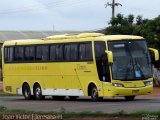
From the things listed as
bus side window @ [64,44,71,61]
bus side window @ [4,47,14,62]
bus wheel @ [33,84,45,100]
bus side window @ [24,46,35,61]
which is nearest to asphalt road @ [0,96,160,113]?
bus side window @ [64,44,71,61]

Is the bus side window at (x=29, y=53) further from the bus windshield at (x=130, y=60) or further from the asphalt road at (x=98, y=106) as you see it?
the bus windshield at (x=130, y=60)

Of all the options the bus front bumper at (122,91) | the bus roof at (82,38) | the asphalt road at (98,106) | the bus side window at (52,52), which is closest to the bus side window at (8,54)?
the bus roof at (82,38)

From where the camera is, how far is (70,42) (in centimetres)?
2911

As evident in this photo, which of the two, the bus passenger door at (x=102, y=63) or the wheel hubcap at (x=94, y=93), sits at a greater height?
the bus passenger door at (x=102, y=63)

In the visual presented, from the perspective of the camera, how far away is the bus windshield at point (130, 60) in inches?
1048

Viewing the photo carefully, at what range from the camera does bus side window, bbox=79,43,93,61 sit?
27.7 metres

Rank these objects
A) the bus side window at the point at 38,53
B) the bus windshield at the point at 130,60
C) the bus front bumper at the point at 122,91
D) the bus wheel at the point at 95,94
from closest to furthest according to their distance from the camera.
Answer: the bus front bumper at the point at 122,91 < the bus windshield at the point at 130,60 < the bus wheel at the point at 95,94 < the bus side window at the point at 38,53

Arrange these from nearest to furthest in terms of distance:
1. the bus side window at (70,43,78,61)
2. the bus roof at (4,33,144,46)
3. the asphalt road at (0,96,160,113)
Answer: the asphalt road at (0,96,160,113)
the bus roof at (4,33,144,46)
the bus side window at (70,43,78,61)

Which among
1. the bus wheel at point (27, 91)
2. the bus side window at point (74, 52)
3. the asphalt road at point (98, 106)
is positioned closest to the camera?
the asphalt road at point (98, 106)

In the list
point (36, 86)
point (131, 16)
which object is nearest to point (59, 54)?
point (36, 86)

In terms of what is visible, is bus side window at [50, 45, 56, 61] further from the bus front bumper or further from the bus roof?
the bus front bumper

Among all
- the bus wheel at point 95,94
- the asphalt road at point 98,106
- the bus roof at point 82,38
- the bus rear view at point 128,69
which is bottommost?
the asphalt road at point 98,106

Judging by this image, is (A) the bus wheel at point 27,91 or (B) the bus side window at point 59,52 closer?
(B) the bus side window at point 59,52

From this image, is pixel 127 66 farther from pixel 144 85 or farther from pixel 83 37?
pixel 83 37
